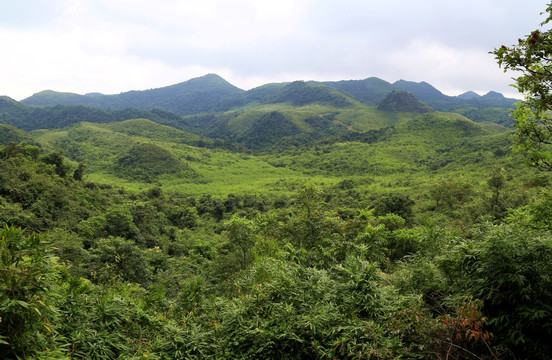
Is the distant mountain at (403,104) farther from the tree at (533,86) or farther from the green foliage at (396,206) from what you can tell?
the tree at (533,86)

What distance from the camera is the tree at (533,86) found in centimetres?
408

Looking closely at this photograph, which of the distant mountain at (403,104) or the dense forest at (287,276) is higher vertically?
the distant mountain at (403,104)

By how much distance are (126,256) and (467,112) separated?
19402 centimetres

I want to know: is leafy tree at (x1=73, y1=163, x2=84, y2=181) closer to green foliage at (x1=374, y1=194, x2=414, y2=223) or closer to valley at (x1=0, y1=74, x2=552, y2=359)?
valley at (x1=0, y1=74, x2=552, y2=359)

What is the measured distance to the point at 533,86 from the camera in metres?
4.45

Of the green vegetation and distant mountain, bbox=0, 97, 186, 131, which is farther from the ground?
distant mountain, bbox=0, 97, 186, 131

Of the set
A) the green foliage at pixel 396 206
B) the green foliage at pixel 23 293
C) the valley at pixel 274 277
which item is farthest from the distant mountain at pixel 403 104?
the green foliage at pixel 23 293

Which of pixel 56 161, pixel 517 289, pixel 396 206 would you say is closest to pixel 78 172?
pixel 56 161

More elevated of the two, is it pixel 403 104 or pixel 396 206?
pixel 403 104

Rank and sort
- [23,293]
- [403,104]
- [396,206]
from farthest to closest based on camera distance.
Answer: [403,104]
[396,206]
[23,293]

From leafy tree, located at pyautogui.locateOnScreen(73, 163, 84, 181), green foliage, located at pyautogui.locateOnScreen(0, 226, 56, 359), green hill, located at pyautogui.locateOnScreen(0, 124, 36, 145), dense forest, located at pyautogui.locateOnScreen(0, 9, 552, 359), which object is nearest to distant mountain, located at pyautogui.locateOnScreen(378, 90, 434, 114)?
dense forest, located at pyautogui.locateOnScreen(0, 9, 552, 359)

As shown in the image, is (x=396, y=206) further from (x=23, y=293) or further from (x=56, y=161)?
(x=56, y=161)

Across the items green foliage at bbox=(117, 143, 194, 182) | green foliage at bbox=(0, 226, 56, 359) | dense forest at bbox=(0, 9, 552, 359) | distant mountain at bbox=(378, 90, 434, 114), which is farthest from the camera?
distant mountain at bbox=(378, 90, 434, 114)

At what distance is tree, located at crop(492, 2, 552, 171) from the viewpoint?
4.08m
